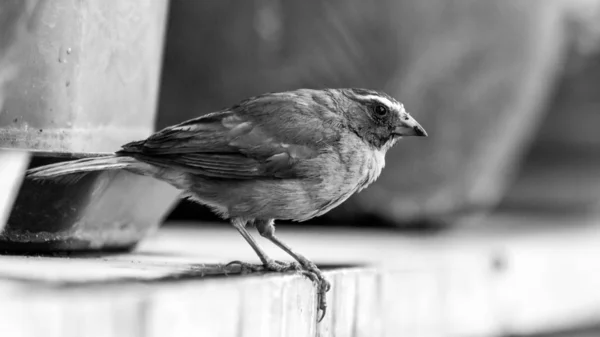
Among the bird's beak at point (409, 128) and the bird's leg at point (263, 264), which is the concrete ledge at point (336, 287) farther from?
the bird's beak at point (409, 128)

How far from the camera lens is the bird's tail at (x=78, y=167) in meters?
3.64

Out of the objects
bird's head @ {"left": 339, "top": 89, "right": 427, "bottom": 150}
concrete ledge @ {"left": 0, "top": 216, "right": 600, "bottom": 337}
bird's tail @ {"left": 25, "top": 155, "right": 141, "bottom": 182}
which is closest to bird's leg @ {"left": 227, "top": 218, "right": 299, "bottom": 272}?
concrete ledge @ {"left": 0, "top": 216, "right": 600, "bottom": 337}

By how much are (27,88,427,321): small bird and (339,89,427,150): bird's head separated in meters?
0.17

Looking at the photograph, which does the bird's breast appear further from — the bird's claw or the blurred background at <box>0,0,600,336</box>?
the blurred background at <box>0,0,600,336</box>

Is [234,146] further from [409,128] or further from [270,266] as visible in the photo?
[409,128]

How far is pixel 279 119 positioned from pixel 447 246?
6.83ft

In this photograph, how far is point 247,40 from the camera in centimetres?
589

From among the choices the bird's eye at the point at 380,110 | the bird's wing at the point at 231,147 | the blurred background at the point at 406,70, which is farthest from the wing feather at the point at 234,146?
the blurred background at the point at 406,70

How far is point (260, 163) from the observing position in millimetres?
3949

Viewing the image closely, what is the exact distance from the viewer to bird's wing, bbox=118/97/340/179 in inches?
152

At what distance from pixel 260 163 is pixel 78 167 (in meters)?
0.65

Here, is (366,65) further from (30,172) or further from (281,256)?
(30,172)

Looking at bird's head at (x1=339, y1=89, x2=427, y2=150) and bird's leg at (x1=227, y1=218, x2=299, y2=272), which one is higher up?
bird's head at (x1=339, y1=89, x2=427, y2=150)

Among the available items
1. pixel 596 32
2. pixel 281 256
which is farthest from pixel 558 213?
pixel 281 256
